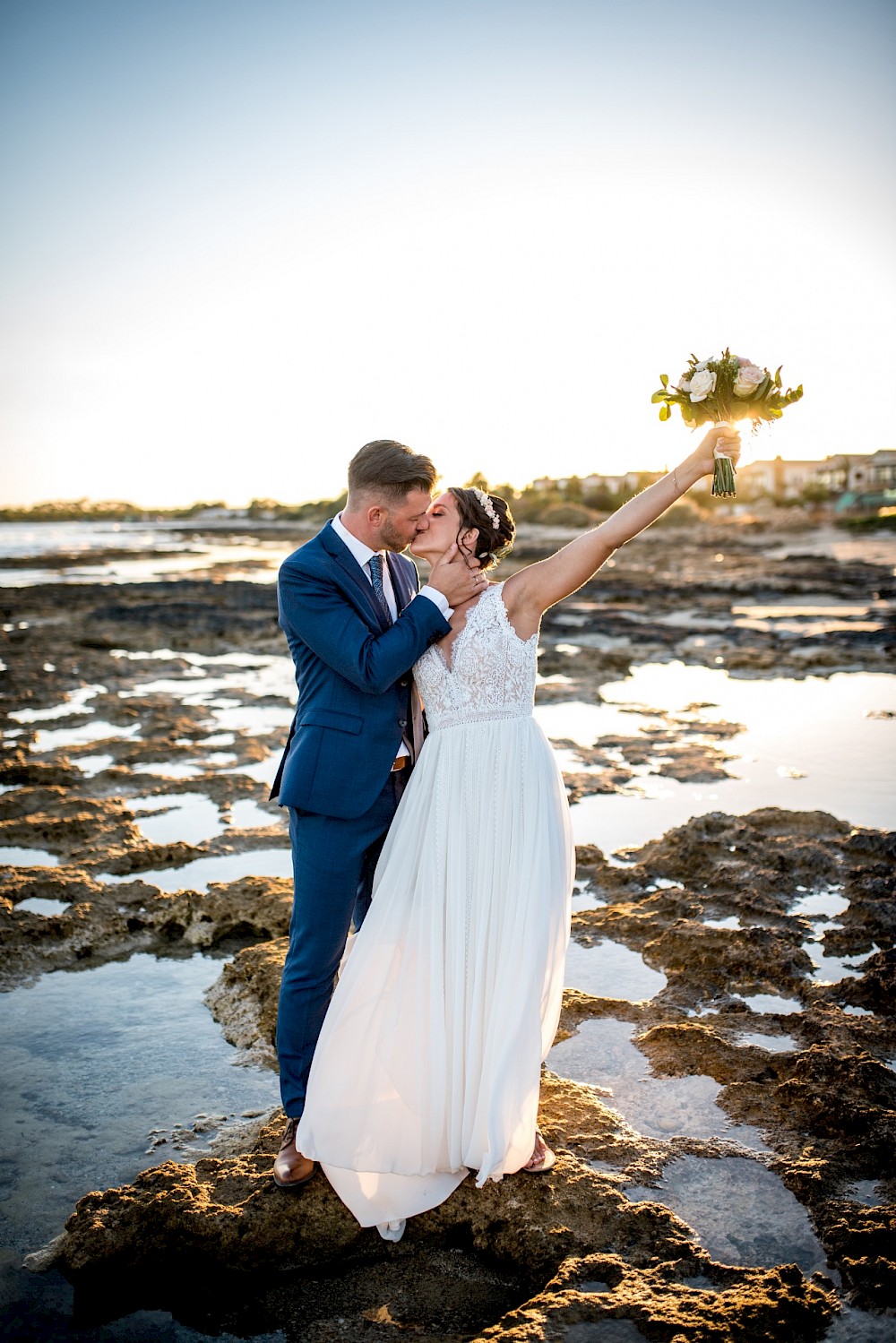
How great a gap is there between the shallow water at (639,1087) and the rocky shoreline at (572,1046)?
3 cm

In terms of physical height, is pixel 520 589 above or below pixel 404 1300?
above

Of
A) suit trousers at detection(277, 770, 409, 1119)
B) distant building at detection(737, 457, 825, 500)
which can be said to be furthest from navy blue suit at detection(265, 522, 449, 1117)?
distant building at detection(737, 457, 825, 500)

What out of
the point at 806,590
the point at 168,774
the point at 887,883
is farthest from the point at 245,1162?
the point at 806,590

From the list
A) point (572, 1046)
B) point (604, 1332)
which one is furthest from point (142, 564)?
point (604, 1332)

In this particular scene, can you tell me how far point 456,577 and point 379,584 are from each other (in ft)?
0.94

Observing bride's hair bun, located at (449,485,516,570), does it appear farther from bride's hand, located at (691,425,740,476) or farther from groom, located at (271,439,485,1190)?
bride's hand, located at (691,425,740,476)

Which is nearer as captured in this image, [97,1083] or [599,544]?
[599,544]

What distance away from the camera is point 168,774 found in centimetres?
802

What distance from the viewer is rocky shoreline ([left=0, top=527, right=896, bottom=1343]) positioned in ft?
8.51

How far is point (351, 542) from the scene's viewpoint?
10.3ft

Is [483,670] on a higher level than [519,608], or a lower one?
lower

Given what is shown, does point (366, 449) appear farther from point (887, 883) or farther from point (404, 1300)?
point (887, 883)

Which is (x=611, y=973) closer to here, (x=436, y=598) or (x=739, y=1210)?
(x=739, y=1210)

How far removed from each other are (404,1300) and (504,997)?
87 cm
